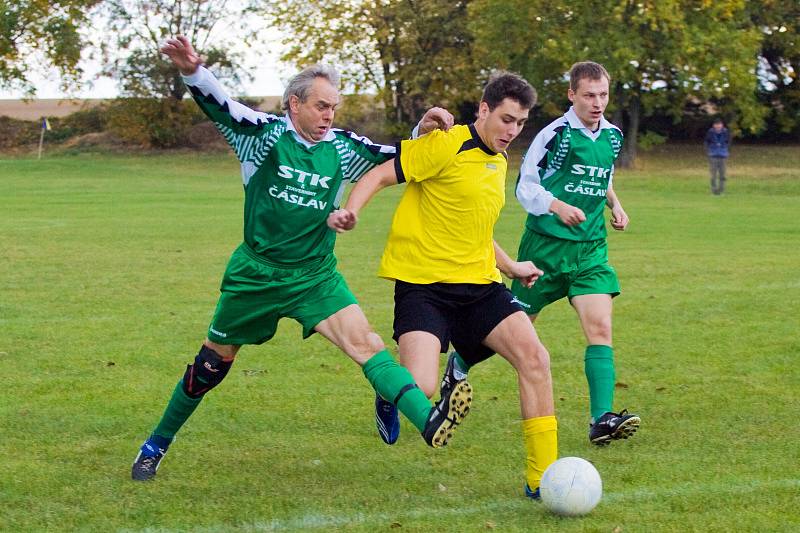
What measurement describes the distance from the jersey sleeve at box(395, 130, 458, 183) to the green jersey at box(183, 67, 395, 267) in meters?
0.30

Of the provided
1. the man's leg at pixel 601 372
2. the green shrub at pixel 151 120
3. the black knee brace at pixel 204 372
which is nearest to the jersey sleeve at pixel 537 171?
the man's leg at pixel 601 372

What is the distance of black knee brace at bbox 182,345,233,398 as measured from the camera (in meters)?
5.65

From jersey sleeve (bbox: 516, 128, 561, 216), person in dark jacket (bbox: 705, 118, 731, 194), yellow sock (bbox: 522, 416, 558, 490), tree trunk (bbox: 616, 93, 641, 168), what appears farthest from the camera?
tree trunk (bbox: 616, 93, 641, 168)

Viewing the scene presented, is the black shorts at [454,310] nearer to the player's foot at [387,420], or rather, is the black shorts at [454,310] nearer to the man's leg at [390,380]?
the man's leg at [390,380]

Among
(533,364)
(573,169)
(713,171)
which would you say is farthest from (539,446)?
(713,171)

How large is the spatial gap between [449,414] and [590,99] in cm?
271

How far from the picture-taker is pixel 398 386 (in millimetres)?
5145

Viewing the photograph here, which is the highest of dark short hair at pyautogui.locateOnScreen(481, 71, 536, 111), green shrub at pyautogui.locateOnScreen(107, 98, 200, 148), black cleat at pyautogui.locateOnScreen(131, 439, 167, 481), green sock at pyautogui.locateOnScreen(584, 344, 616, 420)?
dark short hair at pyautogui.locateOnScreen(481, 71, 536, 111)

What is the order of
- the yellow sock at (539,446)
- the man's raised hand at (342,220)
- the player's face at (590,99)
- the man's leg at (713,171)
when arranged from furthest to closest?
the man's leg at (713,171) → the player's face at (590,99) → the yellow sock at (539,446) → the man's raised hand at (342,220)

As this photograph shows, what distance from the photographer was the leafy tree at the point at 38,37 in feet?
149

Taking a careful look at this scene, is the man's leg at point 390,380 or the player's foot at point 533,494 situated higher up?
the man's leg at point 390,380

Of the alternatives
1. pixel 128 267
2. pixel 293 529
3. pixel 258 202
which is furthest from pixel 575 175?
pixel 128 267

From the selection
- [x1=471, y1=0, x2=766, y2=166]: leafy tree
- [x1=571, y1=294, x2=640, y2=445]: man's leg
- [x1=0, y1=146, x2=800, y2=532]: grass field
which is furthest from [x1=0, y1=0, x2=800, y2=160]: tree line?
[x1=571, y1=294, x2=640, y2=445]: man's leg

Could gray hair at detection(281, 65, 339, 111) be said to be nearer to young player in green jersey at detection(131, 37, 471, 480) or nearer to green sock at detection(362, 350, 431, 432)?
young player in green jersey at detection(131, 37, 471, 480)
